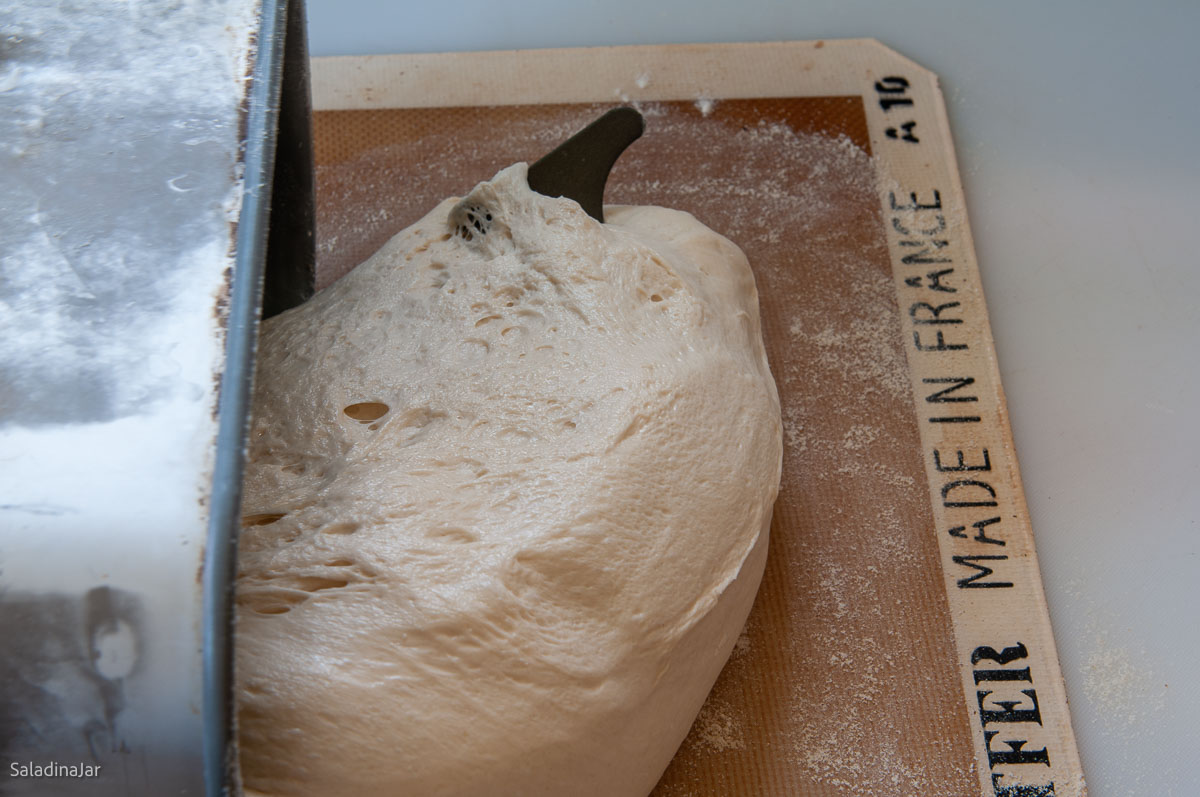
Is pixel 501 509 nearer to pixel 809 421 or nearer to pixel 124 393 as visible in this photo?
pixel 124 393

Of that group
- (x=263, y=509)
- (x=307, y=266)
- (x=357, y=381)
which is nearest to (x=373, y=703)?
(x=263, y=509)

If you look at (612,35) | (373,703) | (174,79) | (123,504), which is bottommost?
(373,703)

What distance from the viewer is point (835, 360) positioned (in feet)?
5.21

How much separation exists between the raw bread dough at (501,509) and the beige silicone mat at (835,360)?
20cm

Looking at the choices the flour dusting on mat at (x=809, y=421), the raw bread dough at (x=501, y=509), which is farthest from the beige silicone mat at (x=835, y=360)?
the raw bread dough at (x=501, y=509)

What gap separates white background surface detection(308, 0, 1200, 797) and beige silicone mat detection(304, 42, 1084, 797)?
94mm

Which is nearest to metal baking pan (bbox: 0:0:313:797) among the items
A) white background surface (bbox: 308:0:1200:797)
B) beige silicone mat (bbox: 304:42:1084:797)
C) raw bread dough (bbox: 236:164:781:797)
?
raw bread dough (bbox: 236:164:781:797)

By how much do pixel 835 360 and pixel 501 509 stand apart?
81 centimetres

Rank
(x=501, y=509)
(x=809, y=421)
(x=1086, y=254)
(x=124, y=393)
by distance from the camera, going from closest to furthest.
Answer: (x=124, y=393) → (x=501, y=509) → (x=809, y=421) → (x=1086, y=254)

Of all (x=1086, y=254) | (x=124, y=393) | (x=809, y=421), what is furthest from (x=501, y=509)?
(x=1086, y=254)

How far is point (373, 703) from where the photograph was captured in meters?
0.85

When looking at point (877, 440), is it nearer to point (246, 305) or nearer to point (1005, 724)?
point (1005, 724)

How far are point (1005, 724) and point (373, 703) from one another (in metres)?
0.90

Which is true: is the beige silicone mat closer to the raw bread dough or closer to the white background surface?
the white background surface
